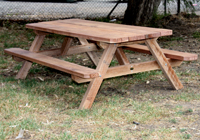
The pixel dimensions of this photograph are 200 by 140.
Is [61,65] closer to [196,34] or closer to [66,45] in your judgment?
[66,45]

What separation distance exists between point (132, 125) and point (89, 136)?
1.65 ft

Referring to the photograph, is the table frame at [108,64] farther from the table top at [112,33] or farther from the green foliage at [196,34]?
the green foliage at [196,34]

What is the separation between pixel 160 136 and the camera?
279 centimetres

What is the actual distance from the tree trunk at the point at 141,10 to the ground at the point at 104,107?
98.9 inches

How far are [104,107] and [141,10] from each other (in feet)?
15.1

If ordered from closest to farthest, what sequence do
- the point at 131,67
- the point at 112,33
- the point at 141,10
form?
the point at 112,33 < the point at 131,67 < the point at 141,10

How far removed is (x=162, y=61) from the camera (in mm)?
3891

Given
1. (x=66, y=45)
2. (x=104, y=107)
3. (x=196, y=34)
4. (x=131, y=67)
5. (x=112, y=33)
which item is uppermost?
(x=196, y=34)

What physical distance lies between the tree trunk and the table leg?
3.80m

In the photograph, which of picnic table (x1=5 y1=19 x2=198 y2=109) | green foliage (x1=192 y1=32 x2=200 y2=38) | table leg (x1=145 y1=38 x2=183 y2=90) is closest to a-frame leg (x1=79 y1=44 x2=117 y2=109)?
picnic table (x1=5 y1=19 x2=198 y2=109)

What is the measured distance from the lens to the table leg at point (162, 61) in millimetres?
3760

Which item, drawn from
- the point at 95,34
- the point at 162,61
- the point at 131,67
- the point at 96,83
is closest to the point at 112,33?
the point at 95,34

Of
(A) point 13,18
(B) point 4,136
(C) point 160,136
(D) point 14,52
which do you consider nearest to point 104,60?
(C) point 160,136

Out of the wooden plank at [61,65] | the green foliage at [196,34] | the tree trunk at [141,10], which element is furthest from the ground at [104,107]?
the tree trunk at [141,10]
